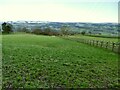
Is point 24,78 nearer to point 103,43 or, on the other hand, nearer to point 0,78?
point 0,78

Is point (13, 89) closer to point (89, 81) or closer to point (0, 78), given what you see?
point (0, 78)

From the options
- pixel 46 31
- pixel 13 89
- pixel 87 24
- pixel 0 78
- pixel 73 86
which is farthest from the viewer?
pixel 87 24

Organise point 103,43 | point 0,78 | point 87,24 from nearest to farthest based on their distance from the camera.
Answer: point 0,78 < point 103,43 < point 87,24

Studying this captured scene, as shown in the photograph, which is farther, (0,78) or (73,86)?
(0,78)

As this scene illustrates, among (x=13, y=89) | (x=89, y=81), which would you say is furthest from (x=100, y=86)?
(x=13, y=89)

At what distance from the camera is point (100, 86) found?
6383mm

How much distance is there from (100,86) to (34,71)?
2692 mm

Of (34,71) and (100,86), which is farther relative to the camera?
(34,71)

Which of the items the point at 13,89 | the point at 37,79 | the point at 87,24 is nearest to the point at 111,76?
the point at 37,79

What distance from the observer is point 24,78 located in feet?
22.6

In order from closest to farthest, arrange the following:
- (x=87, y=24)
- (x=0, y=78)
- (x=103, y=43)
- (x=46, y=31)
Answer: (x=0, y=78)
(x=103, y=43)
(x=46, y=31)
(x=87, y=24)

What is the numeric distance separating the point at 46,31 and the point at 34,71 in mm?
76744

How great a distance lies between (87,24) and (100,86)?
86.0 m

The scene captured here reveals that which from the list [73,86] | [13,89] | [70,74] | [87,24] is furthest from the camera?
[87,24]
